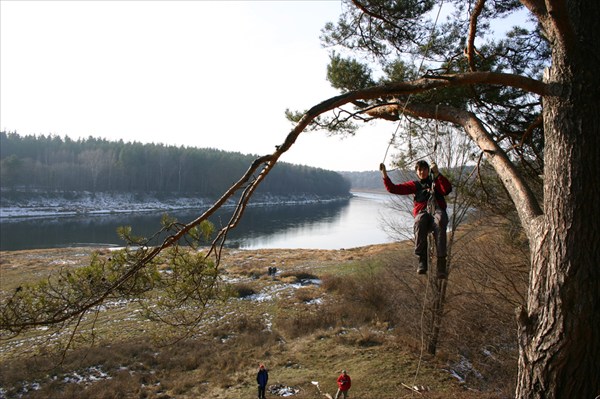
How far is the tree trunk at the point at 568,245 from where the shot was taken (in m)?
2.49

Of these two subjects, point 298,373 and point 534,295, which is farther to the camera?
point 298,373

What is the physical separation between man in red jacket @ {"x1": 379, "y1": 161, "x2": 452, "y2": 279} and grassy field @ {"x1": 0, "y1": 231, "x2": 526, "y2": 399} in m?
4.46

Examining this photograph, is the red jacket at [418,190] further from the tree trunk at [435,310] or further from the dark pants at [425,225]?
the tree trunk at [435,310]

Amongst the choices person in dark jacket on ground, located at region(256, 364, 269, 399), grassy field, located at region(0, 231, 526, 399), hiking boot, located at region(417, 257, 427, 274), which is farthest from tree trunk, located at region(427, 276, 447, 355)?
hiking boot, located at region(417, 257, 427, 274)

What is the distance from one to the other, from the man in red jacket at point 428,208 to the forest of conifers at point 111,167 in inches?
2217

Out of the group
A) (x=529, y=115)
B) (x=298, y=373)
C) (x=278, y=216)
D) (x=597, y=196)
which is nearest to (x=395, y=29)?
(x=529, y=115)

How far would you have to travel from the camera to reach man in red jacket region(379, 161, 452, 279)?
3.65 m

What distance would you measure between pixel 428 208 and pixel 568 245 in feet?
4.61

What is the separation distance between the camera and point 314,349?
12.9 meters

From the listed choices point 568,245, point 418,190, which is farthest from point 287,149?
point 568,245

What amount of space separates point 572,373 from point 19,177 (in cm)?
6886

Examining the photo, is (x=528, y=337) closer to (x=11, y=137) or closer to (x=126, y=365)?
(x=126, y=365)

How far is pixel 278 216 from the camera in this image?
5666cm

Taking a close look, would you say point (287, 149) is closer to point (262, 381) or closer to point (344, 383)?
point (344, 383)
